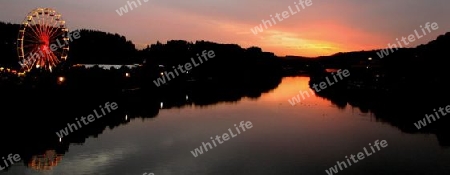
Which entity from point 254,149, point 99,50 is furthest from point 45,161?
point 99,50

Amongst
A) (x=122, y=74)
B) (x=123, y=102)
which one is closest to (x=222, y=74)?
(x=122, y=74)

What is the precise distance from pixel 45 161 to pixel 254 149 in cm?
988

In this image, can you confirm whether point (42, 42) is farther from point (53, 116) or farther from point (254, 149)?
point (254, 149)

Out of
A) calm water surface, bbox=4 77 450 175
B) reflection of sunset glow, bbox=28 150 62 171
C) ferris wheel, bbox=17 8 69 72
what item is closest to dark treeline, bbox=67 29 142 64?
ferris wheel, bbox=17 8 69 72

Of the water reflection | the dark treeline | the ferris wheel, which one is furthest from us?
the dark treeline

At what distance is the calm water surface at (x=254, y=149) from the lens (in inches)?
748

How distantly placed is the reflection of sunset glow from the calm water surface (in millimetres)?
338

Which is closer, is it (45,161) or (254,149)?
(45,161)

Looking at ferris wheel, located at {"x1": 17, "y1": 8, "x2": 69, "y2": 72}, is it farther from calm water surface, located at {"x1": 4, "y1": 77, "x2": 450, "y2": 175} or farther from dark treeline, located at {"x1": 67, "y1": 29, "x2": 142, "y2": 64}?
dark treeline, located at {"x1": 67, "y1": 29, "x2": 142, "y2": 64}

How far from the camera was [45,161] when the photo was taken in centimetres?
2005

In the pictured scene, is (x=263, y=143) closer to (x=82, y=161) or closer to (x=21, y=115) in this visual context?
→ (x=82, y=161)

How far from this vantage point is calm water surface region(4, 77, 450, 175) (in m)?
19.0

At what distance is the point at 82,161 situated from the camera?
20.2 metres

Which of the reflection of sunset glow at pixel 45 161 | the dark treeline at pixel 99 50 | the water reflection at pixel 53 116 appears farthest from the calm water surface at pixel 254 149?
the dark treeline at pixel 99 50
